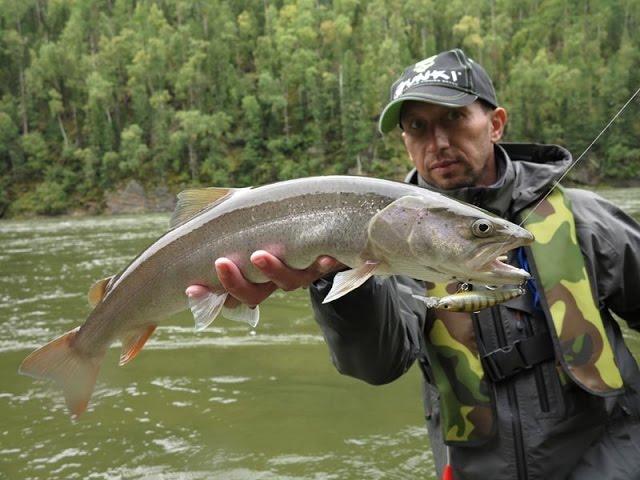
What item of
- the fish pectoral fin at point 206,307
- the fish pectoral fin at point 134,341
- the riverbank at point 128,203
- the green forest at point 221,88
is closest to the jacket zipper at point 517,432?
the fish pectoral fin at point 206,307

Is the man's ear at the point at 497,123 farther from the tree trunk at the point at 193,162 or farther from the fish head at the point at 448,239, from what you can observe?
the tree trunk at the point at 193,162

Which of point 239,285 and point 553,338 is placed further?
point 553,338

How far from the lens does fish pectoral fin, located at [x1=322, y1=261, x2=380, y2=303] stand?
2.10 m

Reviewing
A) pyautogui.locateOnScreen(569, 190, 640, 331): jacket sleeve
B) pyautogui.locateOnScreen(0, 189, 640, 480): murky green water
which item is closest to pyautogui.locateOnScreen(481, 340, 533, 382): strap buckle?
pyautogui.locateOnScreen(569, 190, 640, 331): jacket sleeve

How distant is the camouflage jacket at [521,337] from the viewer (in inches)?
97.2

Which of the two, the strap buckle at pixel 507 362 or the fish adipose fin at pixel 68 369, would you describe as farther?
the fish adipose fin at pixel 68 369

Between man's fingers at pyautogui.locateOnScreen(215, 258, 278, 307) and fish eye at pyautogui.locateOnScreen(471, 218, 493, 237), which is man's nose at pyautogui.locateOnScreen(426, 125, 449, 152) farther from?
man's fingers at pyautogui.locateOnScreen(215, 258, 278, 307)

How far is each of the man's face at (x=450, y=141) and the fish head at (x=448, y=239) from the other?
83cm

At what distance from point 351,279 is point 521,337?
3.11ft

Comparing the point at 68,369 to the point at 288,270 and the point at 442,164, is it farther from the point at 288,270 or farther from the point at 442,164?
the point at 442,164

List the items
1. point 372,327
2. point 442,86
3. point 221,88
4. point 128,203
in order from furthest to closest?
point 221,88, point 128,203, point 442,86, point 372,327

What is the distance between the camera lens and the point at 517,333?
105 inches

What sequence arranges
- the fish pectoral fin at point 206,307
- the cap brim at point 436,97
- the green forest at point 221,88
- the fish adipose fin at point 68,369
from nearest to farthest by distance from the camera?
the fish pectoral fin at point 206,307 < the fish adipose fin at point 68,369 < the cap brim at point 436,97 < the green forest at point 221,88

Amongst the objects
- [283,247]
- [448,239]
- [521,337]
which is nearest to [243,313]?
[283,247]
